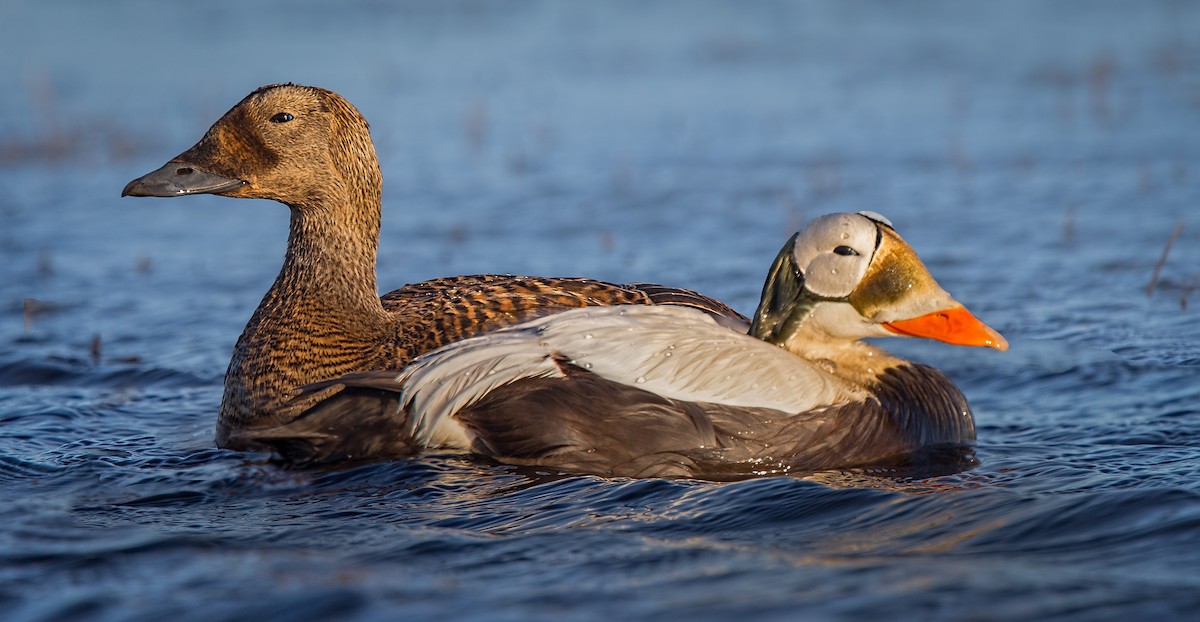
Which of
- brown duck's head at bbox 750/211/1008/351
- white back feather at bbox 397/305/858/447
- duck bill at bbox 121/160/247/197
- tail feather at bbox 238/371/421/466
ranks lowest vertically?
tail feather at bbox 238/371/421/466

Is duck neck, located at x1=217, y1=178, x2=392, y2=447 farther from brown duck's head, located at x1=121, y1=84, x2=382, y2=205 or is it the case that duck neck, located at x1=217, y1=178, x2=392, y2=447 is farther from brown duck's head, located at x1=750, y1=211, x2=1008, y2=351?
brown duck's head, located at x1=750, y1=211, x2=1008, y2=351

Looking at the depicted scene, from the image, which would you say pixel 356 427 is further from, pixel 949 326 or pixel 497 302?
pixel 949 326

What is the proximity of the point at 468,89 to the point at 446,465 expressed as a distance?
885cm

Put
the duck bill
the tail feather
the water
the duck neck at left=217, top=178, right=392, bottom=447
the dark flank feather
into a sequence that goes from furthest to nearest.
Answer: the duck bill
the duck neck at left=217, top=178, right=392, bottom=447
the tail feather
the dark flank feather
the water

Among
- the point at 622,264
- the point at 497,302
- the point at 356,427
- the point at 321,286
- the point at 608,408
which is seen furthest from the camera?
the point at 622,264

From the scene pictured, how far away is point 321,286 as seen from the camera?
6.01m

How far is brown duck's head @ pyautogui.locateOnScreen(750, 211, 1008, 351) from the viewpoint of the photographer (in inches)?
213

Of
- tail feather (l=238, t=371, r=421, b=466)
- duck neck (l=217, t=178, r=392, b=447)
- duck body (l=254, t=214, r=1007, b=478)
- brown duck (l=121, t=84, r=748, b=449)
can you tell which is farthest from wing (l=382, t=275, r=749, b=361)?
tail feather (l=238, t=371, r=421, b=466)

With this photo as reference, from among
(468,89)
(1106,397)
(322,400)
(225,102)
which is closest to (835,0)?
(468,89)

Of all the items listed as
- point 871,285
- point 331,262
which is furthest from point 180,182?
point 871,285

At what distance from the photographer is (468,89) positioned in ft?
45.2

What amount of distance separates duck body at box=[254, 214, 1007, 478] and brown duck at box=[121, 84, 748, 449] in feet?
1.00

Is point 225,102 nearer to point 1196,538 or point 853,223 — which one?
point 853,223

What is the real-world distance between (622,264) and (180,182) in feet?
11.1
